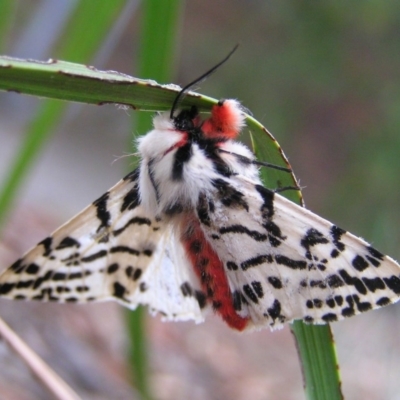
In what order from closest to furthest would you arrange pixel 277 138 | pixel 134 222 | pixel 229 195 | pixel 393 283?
pixel 393 283, pixel 229 195, pixel 134 222, pixel 277 138

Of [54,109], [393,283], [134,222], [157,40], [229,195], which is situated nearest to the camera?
[393,283]

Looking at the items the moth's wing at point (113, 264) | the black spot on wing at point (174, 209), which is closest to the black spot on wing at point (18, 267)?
the moth's wing at point (113, 264)

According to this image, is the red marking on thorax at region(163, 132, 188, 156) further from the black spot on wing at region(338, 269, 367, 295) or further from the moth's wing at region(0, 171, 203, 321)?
the black spot on wing at region(338, 269, 367, 295)

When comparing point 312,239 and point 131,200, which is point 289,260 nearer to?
point 312,239

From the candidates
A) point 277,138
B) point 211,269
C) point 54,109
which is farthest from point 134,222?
point 277,138

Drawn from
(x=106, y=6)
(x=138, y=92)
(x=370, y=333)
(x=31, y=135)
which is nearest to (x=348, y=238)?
(x=138, y=92)

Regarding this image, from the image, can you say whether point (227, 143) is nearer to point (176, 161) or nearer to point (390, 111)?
point (176, 161)

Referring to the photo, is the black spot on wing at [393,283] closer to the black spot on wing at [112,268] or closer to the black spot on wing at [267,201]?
the black spot on wing at [267,201]

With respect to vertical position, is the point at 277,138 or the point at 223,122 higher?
the point at 277,138
